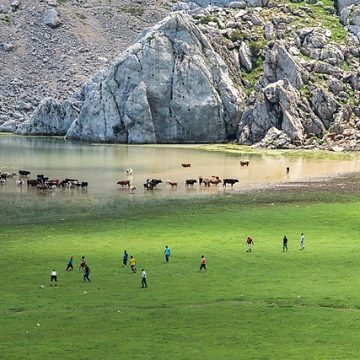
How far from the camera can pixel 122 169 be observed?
109938mm

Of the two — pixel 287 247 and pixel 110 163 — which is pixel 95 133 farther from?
pixel 287 247

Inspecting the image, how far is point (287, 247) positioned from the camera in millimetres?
58375

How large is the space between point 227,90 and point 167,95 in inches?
462

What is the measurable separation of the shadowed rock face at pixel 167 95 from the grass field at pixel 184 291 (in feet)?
286

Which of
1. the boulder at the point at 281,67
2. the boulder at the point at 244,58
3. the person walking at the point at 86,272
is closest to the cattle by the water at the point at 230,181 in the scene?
the person walking at the point at 86,272

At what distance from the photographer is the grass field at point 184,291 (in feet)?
123

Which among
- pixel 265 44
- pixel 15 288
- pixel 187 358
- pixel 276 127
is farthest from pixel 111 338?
pixel 265 44

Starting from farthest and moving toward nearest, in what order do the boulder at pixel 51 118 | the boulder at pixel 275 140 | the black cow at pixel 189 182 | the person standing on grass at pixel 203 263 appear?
1. the boulder at pixel 51 118
2. the boulder at pixel 275 140
3. the black cow at pixel 189 182
4. the person standing on grass at pixel 203 263

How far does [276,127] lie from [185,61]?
2442 cm

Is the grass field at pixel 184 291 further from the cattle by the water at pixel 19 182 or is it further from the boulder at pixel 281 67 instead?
the boulder at pixel 281 67

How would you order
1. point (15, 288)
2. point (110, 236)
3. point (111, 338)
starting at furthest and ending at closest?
point (110, 236) → point (15, 288) → point (111, 338)

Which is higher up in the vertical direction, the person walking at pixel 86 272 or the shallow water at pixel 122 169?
the shallow water at pixel 122 169

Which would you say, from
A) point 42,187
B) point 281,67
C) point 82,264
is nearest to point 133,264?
point 82,264

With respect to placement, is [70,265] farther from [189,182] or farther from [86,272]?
[189,182]
